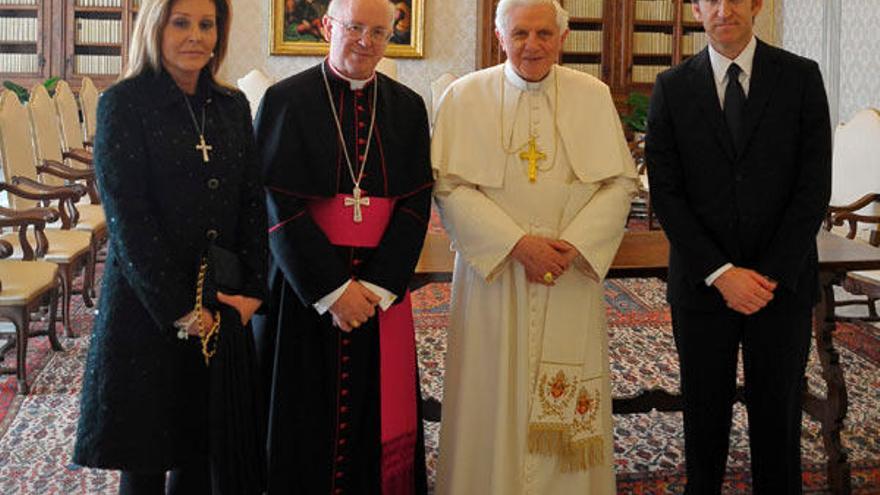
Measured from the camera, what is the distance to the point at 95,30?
9547 mm

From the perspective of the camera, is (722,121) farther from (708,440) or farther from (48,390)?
(48,390)

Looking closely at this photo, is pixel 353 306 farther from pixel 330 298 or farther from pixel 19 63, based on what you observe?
pixel 19 63

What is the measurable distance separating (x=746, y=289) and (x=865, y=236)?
3436 millimetres


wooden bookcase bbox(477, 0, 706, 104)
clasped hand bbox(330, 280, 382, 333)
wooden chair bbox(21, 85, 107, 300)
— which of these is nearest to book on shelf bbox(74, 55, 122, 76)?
wooden chair bbox(21, 85, 107, 300)

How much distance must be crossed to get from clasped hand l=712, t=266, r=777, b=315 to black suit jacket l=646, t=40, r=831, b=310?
0.03 metres

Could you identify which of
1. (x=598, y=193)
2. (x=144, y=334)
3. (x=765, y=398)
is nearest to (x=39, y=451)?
(x=144, y=334)

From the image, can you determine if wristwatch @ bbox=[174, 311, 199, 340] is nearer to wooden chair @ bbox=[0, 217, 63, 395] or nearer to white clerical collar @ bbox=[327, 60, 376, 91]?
white clerical collar @ bbox=[327, 60, 376, 91]

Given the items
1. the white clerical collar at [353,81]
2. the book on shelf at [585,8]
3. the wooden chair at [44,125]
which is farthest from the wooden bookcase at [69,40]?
the white clerical collar at [353,81]

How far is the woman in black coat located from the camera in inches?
79.1

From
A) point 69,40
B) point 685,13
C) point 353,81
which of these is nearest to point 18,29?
point 69,40

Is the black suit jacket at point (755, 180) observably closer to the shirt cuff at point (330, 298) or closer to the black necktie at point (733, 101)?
the black necktie at point (733, 101)

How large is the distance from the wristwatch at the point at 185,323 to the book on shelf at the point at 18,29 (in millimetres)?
8565

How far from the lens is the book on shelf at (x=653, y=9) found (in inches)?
395

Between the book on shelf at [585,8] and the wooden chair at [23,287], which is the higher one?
the book on shelf at [585,8]
